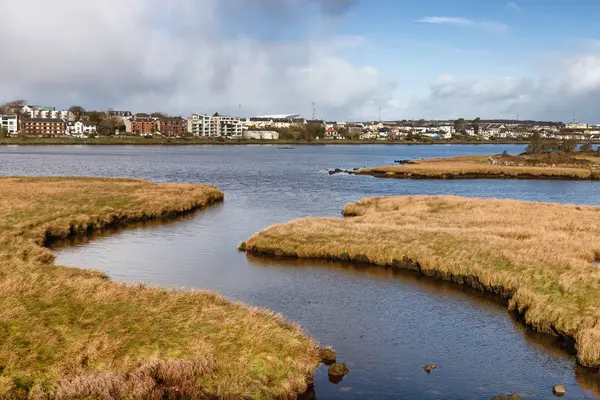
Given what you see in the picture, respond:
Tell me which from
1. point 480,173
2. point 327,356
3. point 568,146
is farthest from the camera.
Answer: point 568,146

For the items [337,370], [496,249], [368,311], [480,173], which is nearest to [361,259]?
[496,249]

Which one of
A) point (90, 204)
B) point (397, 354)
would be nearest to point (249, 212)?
point (90, 204)

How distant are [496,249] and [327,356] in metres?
20.5

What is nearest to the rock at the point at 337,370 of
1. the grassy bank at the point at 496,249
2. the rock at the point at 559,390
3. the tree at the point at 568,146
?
the rock at the point at 559,390

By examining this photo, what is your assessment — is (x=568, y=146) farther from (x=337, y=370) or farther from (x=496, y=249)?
(x=337, y=370)

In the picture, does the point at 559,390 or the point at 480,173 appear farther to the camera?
the point at 480,173

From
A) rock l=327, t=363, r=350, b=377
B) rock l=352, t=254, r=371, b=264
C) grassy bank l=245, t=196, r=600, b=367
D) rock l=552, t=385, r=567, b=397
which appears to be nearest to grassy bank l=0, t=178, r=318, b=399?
rock l=327, t=363, r=350, b=377

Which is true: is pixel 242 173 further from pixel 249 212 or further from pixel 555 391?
pixel 555 391

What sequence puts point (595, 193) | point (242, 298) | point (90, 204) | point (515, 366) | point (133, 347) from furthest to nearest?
point (595, 193), point (90, 204), point (242, 298), point (515, 366), point (133, 347)

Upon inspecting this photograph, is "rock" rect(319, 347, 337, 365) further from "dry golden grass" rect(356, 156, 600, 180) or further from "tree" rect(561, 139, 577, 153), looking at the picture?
"tree" rect(561, 139, 577, 153)

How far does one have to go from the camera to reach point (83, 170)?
423 ft

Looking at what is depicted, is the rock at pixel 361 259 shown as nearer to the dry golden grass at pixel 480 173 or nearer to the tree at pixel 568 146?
the dry golden grass at pixel 480 173

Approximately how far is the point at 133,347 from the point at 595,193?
97.1 metres

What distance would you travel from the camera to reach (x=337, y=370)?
23.9 metres
